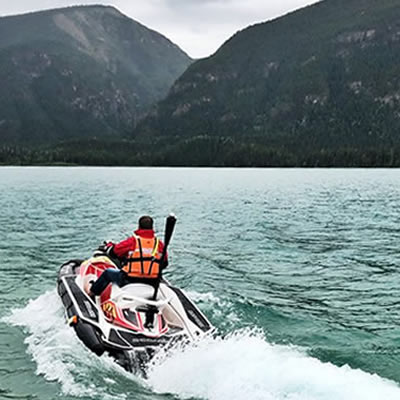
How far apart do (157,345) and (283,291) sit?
28.6 ft

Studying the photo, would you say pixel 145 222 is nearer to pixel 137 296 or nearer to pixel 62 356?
pixel 137 296

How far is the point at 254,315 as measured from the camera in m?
16.7

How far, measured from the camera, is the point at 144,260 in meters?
13.4

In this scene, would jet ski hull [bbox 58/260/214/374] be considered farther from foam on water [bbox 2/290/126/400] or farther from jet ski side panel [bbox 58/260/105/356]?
foam on water [bbox 2/290/126/400]

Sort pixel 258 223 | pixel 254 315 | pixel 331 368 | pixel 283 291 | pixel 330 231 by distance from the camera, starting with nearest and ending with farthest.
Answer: pixel 331 368, pixel 254 315, pixel 283 291, pixel 330 231, pixel 258 223

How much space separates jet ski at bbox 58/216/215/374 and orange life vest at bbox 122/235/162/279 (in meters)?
0.30

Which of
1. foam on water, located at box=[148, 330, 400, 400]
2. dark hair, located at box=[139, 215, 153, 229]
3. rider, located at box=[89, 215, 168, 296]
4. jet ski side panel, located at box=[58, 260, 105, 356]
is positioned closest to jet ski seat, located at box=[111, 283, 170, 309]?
rider, located at box=[89, 215, 168, 296]

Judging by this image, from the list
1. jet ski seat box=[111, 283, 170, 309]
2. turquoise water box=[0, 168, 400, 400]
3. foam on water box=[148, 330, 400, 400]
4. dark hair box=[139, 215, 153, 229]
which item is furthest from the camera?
dark hair box=[139, 215, 153, 229]

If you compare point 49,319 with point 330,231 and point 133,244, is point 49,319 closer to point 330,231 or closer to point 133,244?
point 133,244

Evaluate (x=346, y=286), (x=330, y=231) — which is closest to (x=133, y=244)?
(x=346, y=286)

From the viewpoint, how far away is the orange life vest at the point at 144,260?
13422 millimetres

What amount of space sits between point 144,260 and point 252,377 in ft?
13.2

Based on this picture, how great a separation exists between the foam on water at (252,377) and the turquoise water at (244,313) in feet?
0.07

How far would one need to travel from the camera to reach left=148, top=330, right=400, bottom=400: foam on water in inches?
396
